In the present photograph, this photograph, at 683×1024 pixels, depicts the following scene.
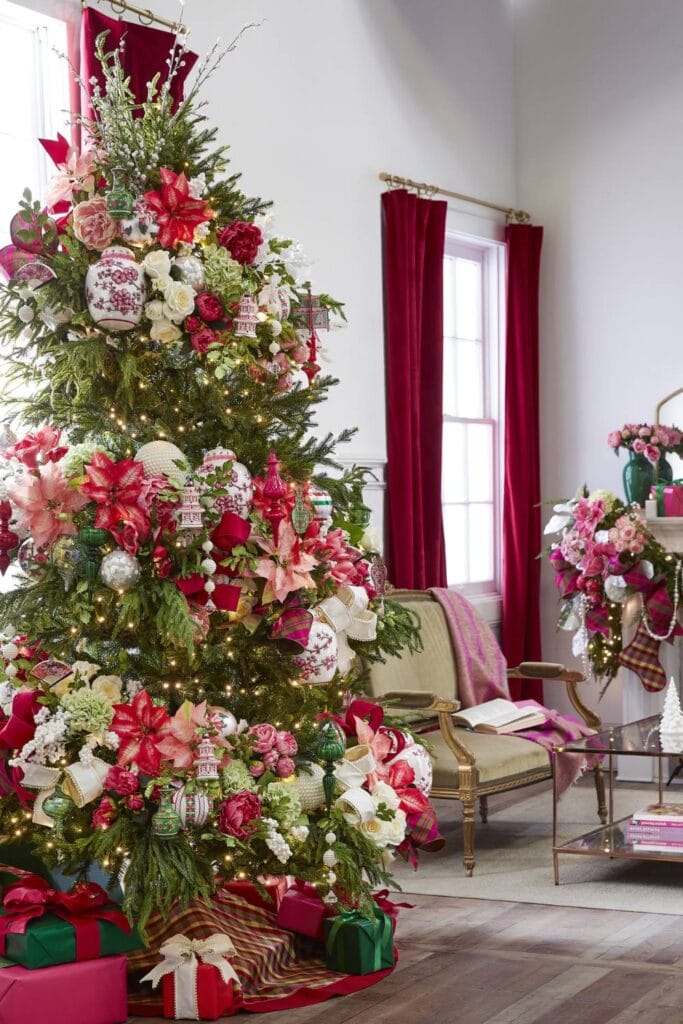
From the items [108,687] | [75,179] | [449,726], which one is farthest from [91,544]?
[449,726]

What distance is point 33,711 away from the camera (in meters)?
3.74

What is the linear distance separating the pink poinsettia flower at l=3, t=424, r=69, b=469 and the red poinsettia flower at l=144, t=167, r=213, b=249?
63 cm

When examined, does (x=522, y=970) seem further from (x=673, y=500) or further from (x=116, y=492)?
(x=673, y=500)

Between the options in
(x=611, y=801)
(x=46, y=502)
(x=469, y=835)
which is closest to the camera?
(x=46, y=502)

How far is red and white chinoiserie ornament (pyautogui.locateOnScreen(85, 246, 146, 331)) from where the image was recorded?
12.4 feet

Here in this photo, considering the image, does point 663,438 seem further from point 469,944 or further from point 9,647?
point 9,647

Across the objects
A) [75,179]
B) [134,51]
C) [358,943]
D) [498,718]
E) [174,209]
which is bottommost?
[358,943]

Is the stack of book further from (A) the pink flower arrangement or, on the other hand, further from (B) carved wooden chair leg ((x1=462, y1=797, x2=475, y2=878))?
(A) the pink flower arrangement

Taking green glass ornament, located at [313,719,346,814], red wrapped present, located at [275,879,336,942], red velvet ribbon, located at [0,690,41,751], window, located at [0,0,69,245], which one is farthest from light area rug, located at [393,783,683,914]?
window, located at [0,0,69,245]

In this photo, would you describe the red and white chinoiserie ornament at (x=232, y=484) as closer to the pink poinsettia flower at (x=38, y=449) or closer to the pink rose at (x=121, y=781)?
the pink poinsettia flower at (x=38, y=449)

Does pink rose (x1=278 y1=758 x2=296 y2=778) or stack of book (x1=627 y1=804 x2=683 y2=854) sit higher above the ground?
pink rose (x1=278 y1=758 x2=296 y2=778)

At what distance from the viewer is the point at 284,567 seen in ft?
12.7

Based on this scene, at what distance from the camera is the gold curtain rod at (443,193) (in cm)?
690

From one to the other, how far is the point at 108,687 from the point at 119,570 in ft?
1.12
